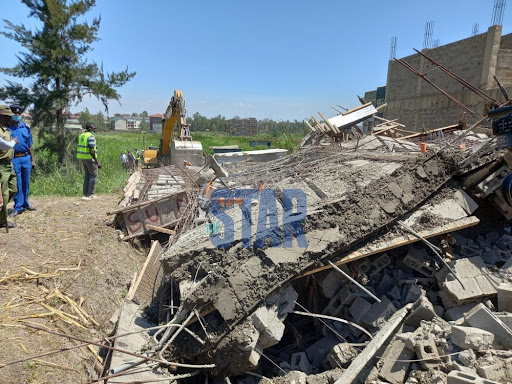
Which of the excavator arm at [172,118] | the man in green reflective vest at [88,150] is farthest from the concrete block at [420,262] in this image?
the excavator arm at [172,118]

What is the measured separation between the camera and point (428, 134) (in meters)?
8.27

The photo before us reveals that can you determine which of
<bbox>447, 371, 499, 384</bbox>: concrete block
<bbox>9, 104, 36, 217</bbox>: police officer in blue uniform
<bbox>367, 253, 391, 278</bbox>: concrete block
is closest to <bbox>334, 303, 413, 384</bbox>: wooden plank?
<bbox>367, 253, 391, 278</bbox>: concrete block

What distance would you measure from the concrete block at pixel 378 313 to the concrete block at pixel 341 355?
37 cm

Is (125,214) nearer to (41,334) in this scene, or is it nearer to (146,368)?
(41,334)

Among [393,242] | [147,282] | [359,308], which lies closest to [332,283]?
[359,308]

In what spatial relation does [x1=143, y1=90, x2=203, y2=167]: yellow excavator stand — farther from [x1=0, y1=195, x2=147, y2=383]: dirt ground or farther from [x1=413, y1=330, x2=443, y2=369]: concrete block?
[x1=413, y1=330, x2=443, y2=369]: concrete block

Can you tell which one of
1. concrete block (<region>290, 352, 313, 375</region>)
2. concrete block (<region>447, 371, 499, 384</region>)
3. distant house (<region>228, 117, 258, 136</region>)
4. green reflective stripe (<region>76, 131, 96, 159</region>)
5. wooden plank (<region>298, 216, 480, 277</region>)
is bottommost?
concrete block (<region>290, 352, 313, 375</region>)

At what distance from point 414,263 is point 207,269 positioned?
7.99ft

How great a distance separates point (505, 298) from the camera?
3.43m

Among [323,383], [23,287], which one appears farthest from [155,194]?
[323,383]

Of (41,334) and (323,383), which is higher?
(41,334)

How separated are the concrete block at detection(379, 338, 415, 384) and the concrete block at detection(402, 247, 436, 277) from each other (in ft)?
3.59

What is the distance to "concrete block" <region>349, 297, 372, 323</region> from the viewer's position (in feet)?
12.4

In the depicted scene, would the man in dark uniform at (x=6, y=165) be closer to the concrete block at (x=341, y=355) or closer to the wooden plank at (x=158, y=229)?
the wooden plank at (x=158, y=229)
